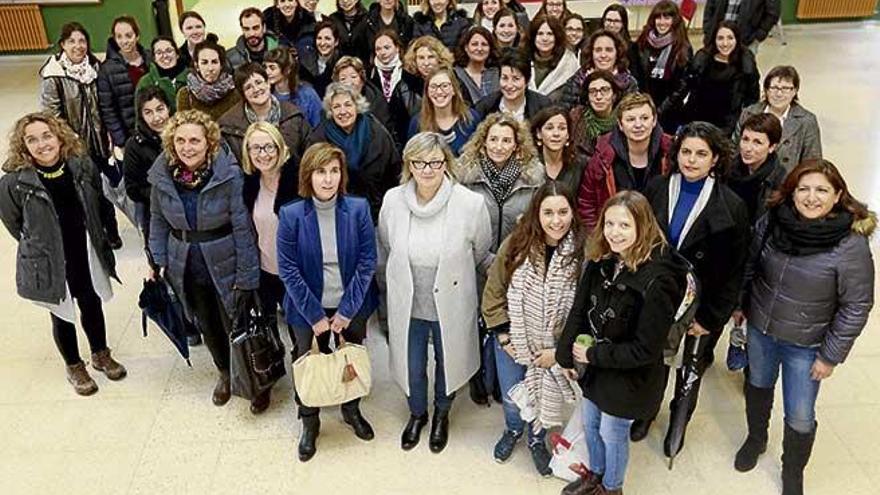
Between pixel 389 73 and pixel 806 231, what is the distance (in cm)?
273

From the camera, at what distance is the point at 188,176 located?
10.4ft

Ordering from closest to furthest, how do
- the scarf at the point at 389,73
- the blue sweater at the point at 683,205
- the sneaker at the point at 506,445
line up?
the blue sweater at the point at 683,205
the sneaker at the point at 506,445
the scarf at the point at 389,73

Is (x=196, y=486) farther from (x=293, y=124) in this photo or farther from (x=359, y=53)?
(x=359, y=53)

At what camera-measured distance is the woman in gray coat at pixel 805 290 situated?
259cm

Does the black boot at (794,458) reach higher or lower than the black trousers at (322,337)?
lower

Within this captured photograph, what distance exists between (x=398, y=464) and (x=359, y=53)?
333cm

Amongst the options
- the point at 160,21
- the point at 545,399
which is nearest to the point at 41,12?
the point at 160,21

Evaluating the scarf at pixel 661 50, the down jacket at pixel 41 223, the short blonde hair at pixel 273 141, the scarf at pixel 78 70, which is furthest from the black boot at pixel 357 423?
the scarf at pixel 661 50

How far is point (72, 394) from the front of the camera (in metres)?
3.83

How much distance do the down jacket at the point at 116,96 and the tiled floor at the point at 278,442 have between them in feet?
4.36

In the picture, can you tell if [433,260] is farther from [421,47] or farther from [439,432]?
[421,47]

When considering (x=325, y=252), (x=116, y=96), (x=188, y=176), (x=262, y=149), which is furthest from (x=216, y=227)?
(x=116, y=96)

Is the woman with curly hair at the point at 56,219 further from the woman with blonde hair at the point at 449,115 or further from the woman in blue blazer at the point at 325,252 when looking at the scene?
the woman with blonde hair at the point at 449,115

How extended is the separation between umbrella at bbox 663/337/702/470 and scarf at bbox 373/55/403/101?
2.37 m
